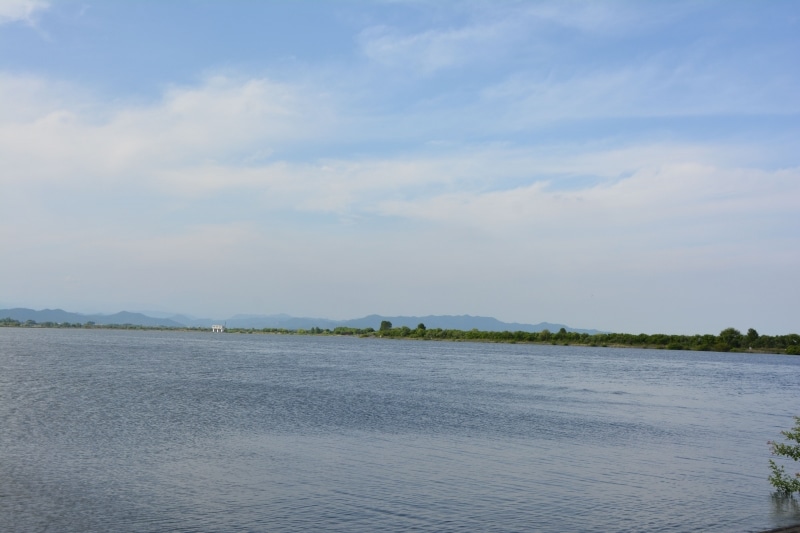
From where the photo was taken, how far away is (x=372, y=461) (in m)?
24.3

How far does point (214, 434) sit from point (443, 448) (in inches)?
392

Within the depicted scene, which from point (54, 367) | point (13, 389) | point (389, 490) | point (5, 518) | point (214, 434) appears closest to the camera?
point (5, 518)

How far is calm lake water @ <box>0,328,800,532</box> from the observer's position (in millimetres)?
17812

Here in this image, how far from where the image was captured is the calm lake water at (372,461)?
17812 mm

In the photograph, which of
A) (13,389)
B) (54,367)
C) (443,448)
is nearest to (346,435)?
(443,448)

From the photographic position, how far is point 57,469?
71.4ft

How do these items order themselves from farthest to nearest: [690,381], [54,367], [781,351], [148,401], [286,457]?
1. [781,351]
2. [690,381]
3. [54,367]
4. [148,401]
5. [286,457]

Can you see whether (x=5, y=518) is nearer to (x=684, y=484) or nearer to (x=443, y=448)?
(x=443, y=448)

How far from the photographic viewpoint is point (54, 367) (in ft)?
210

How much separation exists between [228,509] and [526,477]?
9.73m

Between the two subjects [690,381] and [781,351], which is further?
[781,351]

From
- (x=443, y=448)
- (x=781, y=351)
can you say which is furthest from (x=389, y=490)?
(x=781, y=351)

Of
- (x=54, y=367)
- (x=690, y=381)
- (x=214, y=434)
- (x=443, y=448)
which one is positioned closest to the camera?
(x=443, y=448)

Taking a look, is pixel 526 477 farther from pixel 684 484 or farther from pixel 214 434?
pixel 214 434
